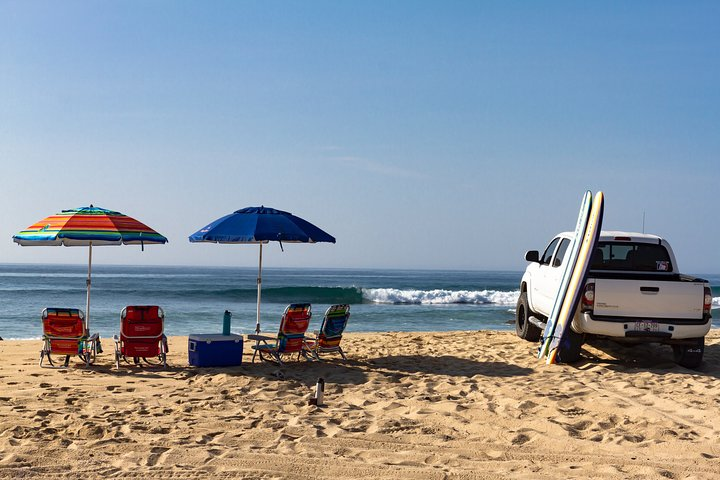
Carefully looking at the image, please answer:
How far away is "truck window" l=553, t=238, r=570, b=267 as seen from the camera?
10.8 metres

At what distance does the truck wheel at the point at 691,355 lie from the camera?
30.8 feet

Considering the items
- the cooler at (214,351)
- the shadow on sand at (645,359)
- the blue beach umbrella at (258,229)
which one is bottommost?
the shadow on sand at (645,359)

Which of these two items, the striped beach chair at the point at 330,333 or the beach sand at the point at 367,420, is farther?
the striped beach chair at the point at 330,333

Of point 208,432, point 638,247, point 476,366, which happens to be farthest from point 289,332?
point 638,247

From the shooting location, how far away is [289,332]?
9.24 m

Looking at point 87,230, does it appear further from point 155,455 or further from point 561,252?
point 561,252

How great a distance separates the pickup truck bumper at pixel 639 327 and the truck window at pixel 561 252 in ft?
5.97

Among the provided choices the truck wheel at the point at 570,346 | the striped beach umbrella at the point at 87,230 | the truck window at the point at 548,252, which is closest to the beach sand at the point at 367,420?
the truck wheel at the point at 570,346

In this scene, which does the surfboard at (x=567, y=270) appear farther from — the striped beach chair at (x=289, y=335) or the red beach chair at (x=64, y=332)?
the red beach chair at (x=64, y=332)

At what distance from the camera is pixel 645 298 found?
901cm

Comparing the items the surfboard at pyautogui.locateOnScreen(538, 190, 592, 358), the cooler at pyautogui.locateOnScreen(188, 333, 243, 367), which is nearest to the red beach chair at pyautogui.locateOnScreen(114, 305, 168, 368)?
→ the cooler at pyautogui.locateOnScreen(188, 333, 243, 367)

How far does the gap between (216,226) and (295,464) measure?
5345mm

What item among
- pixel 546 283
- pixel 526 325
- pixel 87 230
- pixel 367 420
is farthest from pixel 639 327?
pixel 87 230

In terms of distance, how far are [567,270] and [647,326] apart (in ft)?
4.07
